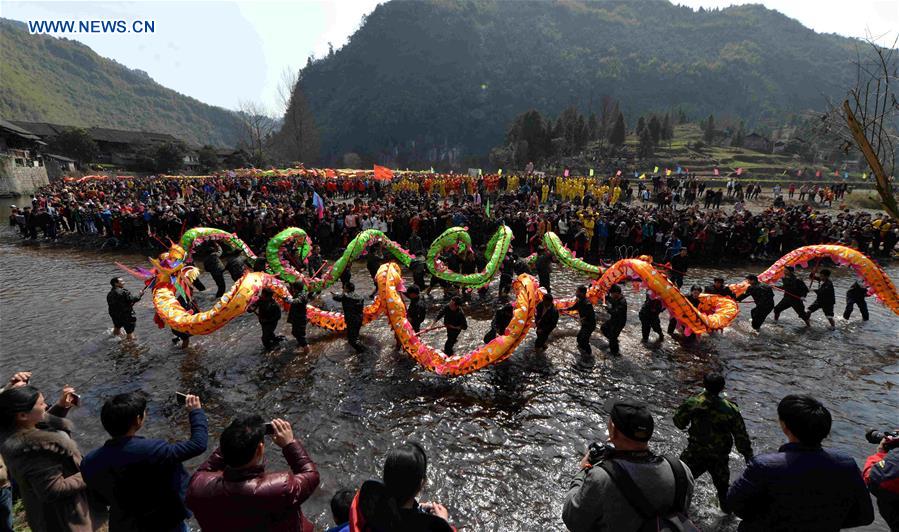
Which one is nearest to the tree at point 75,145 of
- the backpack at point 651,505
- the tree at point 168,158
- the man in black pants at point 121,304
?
the tree at point 168,158

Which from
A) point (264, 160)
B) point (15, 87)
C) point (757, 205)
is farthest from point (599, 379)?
point (15, 87)

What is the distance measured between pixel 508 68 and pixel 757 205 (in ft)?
483

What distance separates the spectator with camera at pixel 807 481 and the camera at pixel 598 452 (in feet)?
3.14

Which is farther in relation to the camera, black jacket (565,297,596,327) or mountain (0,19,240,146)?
Answer: mountain (0,19,240,146)

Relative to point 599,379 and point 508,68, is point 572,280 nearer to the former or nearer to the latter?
point 599,379

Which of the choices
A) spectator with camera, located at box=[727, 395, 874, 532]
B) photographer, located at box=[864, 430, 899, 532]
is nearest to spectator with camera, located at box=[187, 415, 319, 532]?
spectator with camera, located at box=[727, 395, 874, 532]

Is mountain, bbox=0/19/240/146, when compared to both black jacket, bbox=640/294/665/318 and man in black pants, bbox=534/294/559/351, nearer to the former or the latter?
man in black pants, bbox=534/294/559/351

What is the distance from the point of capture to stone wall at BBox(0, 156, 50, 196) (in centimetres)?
3731

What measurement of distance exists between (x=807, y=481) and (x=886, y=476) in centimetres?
96

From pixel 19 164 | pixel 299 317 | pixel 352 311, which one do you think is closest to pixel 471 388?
pixel 352 311

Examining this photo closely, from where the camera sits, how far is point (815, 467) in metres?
2.75

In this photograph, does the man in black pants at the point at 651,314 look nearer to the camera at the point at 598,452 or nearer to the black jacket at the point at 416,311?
the black jacket at the point at 416,311

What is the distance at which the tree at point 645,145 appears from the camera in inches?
3000

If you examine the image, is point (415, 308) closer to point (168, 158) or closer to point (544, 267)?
point (544, 267)
